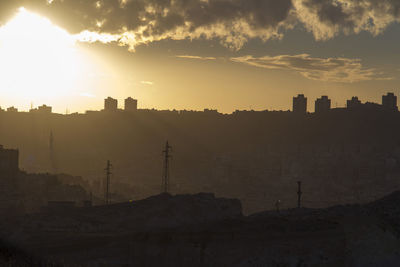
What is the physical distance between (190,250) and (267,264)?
5.72 meters

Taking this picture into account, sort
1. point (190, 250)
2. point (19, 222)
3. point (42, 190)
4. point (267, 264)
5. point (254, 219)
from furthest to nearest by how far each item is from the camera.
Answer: point (42, 190) → point (19, 222) → point (254, 219) → point (190, 250) → point (267, 264)

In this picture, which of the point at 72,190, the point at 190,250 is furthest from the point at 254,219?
the point at 72,190

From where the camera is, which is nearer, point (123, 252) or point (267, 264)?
point (267, 264)

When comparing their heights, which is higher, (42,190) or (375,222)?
(375,222)

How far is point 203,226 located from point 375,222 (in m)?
12.8

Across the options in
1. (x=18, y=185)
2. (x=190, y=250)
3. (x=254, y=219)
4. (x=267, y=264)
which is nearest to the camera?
(x=267, y=264)

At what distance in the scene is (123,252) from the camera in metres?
43.2

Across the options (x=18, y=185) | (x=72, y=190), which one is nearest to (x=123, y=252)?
(x=18, y=185)

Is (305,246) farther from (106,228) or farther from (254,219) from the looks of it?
(106,228)

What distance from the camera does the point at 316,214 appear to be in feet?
152

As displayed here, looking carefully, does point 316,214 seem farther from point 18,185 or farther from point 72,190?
point 72,190

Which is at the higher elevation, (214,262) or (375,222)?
(375,222)

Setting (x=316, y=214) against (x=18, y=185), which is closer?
(x=316, y=214)

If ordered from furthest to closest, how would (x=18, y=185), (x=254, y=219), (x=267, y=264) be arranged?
(x=18, y=185) < (x=254, y=219) < (x=267, y=264)
